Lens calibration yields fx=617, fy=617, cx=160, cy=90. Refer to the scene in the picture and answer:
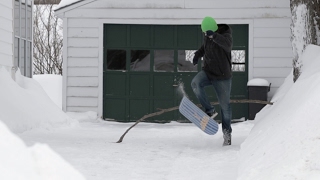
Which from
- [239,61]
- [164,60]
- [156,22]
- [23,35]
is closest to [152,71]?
[164,60]

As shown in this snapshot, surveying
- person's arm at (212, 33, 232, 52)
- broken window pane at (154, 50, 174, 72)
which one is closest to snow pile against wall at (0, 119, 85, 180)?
person's arm at (212, 33, 232, 52)

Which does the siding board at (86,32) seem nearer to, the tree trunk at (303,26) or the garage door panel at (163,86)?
the garage door panel at (163,86)

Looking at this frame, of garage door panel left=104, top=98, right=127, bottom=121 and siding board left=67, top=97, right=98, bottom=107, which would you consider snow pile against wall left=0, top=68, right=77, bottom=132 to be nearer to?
siding board left=67, top=97, right=98, bottom=107

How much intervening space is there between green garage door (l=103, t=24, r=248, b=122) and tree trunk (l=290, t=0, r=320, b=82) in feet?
24.0

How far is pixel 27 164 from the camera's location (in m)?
5.32

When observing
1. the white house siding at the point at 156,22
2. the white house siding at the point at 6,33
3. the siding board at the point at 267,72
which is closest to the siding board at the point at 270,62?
the white house siding at the point at 156,22

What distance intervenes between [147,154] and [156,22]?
332 inches

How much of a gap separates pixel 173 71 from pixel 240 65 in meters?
1.79

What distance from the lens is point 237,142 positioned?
10031mm

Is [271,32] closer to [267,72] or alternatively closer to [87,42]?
[267,72]

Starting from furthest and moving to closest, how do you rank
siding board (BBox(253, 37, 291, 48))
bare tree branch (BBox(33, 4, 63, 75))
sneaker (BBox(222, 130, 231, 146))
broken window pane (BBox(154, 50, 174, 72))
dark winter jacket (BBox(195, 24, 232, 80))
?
bare tree branch (BBox(33, 4, 63, 75)) < broken window pane (BBox(154, 50, 174, 72)) < siding board (BBox(253, 37, 291, 48)) < sneaker (BBox(222, 130, 231, 146)) < dark winter jacket (BBox(195, 24, 232, 80))

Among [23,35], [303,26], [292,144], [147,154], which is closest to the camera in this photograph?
[292,144]

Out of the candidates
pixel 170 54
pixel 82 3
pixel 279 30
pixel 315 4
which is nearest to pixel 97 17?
pixel 82 3

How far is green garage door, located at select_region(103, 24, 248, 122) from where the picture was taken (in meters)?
16.4
